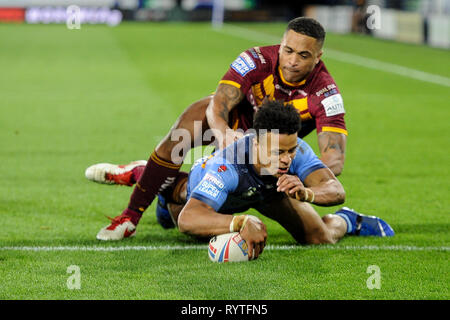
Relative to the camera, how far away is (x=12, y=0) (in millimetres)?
50375

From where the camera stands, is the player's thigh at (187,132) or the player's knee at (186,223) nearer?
the player's knee at (186,223)

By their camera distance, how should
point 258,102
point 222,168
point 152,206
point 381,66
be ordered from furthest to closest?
point 381,66
point 152,206
point 258,102
point 222,168

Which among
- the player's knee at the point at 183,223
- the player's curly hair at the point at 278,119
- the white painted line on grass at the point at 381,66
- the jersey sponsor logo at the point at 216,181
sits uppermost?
the player's curly hair at the point at 278,119

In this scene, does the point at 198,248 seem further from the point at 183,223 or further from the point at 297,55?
the point at 297,55

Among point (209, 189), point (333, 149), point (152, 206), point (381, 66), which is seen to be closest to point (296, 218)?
point (333, 149)

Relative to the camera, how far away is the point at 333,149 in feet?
22.2

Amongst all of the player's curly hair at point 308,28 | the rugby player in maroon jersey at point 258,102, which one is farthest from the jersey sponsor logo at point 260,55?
the player's curly hair at point 308,28

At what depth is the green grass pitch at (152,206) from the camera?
5707 millimetres

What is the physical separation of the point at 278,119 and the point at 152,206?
2914mm

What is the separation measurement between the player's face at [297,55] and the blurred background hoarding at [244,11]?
28.5 metres

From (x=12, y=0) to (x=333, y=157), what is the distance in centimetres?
4664

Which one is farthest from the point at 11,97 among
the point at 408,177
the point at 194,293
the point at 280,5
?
the point at 280,5

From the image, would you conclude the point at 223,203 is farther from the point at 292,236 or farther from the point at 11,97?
the point at 11,97

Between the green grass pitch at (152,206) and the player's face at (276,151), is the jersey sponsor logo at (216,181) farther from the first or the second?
the green grass pitch at (152,206)
